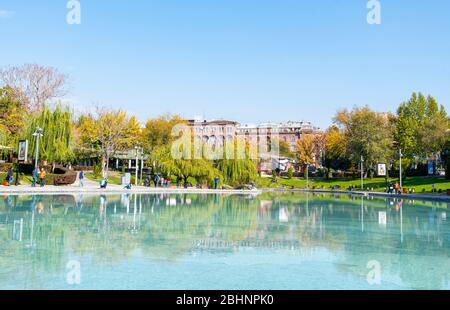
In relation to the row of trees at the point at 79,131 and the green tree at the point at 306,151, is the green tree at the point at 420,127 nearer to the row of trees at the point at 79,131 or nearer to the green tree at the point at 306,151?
the green tree at the point at 306,151

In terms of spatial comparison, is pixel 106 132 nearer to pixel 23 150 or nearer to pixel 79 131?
pixel 79 131

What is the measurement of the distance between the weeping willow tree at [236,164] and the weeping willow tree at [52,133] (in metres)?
15.9

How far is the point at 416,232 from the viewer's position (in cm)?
1211

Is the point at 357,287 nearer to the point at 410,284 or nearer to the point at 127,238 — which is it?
the point at 410,284

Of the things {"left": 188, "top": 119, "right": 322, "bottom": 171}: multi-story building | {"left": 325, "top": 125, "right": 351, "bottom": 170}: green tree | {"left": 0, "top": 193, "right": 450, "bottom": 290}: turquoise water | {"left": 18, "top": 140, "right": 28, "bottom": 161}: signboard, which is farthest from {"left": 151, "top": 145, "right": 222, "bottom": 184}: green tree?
{"left": 188, "top": 119, "right": 322, "bottom": 171}: multi-story building

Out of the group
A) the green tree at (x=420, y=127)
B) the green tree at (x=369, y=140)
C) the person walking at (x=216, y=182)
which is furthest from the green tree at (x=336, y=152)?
the person walking at (x=216, y=182)

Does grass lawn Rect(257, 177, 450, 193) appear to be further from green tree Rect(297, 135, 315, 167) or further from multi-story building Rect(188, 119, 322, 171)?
multi-story building Rect(188, 119, 322, 171)

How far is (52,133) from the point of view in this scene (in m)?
36.6

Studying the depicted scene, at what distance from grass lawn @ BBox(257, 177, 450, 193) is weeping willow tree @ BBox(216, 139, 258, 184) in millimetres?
7069

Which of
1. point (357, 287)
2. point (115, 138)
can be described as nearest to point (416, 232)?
point (357, 287)

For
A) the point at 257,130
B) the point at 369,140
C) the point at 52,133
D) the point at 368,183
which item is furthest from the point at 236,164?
the point at 257,130

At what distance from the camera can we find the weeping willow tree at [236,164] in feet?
150
